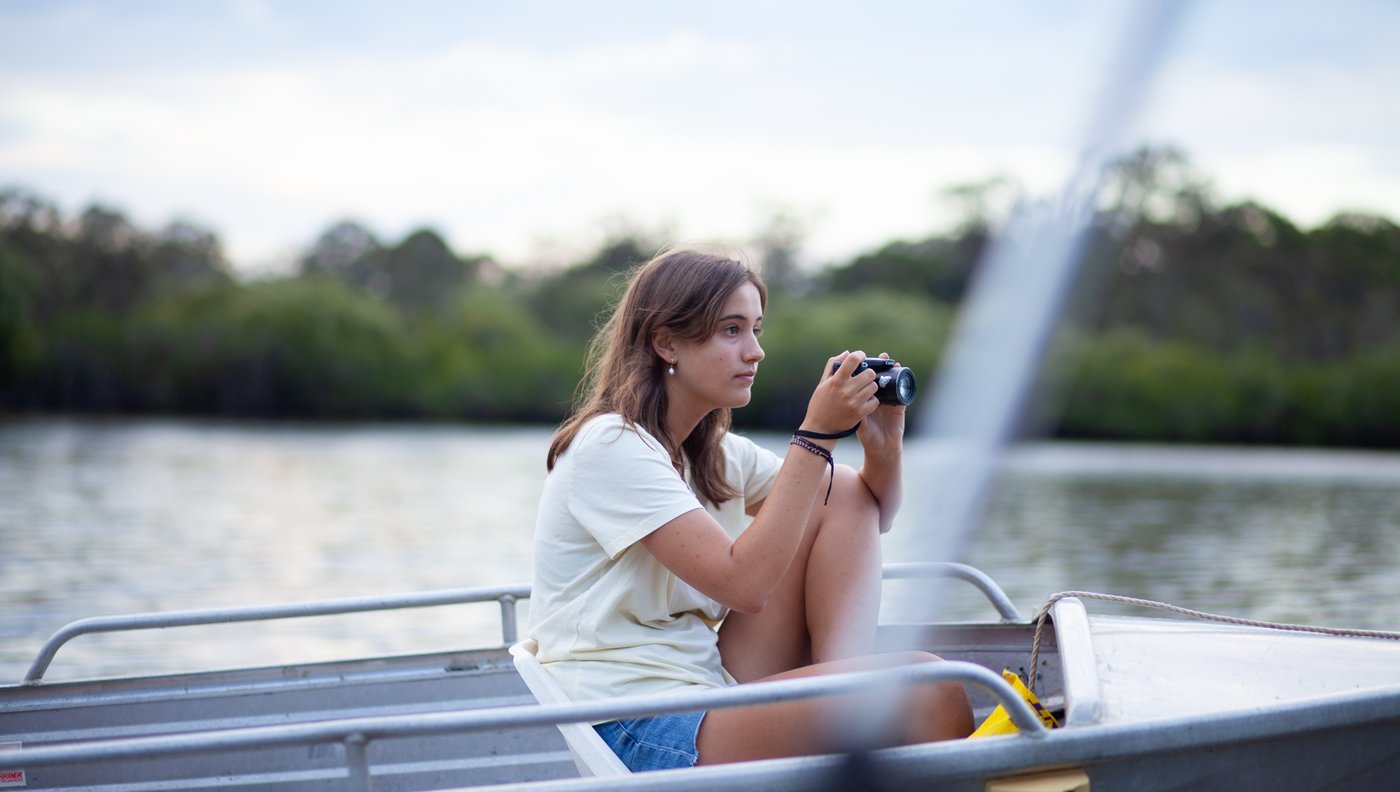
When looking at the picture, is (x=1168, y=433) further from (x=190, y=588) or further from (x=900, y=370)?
(x=900, y=370)

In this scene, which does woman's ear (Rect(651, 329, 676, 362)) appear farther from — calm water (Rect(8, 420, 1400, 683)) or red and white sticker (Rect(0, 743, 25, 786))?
red and white sticker (Rect(0, 743, 25, 786))

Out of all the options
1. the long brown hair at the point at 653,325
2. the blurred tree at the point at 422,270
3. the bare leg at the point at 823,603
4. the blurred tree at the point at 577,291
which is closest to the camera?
the long brown hair at the point at 653,325

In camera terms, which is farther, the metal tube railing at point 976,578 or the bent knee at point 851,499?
the metal tube railing at point 976,578

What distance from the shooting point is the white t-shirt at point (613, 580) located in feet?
8.07

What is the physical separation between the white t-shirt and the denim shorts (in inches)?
2.8

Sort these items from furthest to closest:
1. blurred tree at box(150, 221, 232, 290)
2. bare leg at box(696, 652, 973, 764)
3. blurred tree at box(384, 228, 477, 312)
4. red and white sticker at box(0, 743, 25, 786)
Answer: blurred tree at box(384, 228, 477, 312) → blurred tree at box(150, 221, 232, 290) → red and white sticker at box(0, 743, 25, 786) → bare leg at box(696, 652, 973, 764)

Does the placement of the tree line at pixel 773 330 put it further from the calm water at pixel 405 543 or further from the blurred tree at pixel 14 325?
the calm water at pixel 405 543

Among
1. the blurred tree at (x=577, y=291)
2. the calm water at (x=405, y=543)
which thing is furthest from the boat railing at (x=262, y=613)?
the blurred tree at (x=577, y=291)

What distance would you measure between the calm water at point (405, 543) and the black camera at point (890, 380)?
1.45 feet

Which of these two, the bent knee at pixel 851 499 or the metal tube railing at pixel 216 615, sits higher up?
the bent knee at pixel 851 499

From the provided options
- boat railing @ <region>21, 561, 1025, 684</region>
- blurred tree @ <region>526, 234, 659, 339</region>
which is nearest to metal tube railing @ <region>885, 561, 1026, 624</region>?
boat railing @ <region>21, 561, 1025, 684</region>

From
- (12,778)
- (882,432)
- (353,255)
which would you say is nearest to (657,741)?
(882,432)

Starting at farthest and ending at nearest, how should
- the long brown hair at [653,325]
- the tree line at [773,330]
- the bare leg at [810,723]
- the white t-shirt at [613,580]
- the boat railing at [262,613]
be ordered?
the tree line at [773,330] < the boat railing at [262,613] < the long brown hair at [653,325] < the white t-shirt at [613,580] < the bare leg at [810,723]

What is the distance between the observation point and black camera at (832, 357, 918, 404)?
251cm
